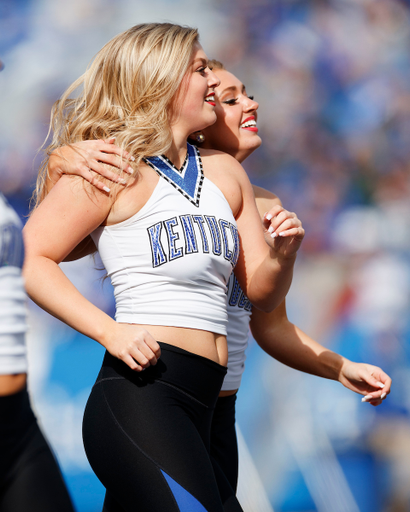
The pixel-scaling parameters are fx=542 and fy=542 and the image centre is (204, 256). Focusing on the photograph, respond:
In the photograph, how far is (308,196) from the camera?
3.20 metres

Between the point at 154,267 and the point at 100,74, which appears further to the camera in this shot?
the point at 100,74

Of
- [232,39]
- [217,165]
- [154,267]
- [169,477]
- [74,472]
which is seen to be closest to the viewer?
[169,477]

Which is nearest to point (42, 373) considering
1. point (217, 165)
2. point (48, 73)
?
point (48, 73)

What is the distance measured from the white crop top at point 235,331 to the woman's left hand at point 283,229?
15.9 inches

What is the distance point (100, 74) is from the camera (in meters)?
1.43

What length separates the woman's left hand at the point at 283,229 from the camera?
118 centimetres

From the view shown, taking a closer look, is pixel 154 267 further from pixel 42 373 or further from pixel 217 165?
pixel 42 373

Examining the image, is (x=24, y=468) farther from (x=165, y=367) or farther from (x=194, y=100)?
(x=194, y=100)

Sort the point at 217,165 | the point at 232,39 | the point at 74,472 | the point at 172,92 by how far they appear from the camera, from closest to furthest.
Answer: the point at 172,92 < the point at 217,165 < the point at 74,472 < the point at 232,39

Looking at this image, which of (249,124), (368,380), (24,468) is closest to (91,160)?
(24,468)

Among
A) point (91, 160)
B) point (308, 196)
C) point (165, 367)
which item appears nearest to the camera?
point (165, 367)

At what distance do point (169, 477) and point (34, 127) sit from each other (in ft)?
7.47

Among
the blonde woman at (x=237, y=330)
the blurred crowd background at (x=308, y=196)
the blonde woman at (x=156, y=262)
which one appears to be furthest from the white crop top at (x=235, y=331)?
the blurred crowd background at (x=308, y=196)

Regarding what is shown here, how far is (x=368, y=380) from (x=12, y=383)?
1.07 m
